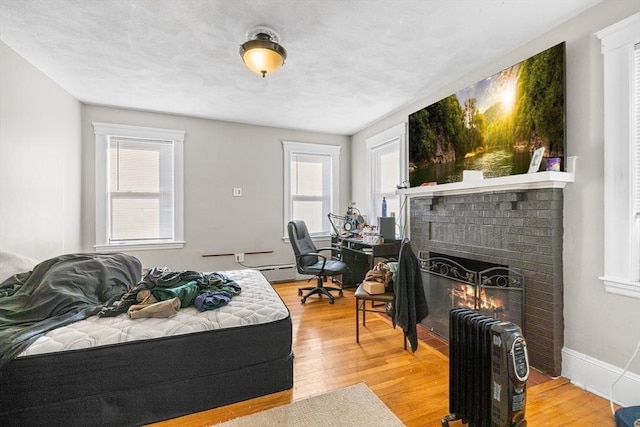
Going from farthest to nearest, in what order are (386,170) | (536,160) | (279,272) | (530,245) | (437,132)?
(279,272) < (386,170) < (437,132) < (530,245) < (536,160)

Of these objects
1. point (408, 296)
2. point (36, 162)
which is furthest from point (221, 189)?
point (408, 296)

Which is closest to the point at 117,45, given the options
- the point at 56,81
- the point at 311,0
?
the point at 56,81

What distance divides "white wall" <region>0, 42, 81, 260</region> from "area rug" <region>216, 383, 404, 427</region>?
2.57 m

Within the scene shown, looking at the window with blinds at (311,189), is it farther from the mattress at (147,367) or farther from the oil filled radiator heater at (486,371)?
the oil filled radiator heater at (486,371)

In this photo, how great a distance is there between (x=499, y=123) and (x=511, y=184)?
1.96 ft

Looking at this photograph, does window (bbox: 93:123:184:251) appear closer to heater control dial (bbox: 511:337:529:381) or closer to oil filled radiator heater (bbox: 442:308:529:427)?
oil filled radiator heater (bbox: 442:308:529:427)

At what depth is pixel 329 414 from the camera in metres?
1.67

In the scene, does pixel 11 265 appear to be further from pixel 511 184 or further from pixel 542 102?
pixel 542 102

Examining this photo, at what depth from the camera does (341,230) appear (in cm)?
490

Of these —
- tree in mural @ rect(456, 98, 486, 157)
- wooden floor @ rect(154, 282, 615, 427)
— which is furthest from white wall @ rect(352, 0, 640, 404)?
tree in mural @ rect(456, 98, 486, 157)

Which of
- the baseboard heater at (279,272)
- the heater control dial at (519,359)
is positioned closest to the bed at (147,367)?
the heater control dial at (519,359)

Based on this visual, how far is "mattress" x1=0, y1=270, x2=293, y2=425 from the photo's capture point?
57.1 inches

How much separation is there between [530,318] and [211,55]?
337 cm

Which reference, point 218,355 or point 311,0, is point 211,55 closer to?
point 311,0
